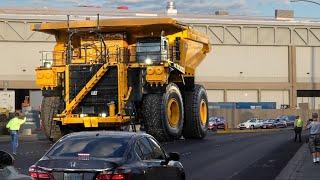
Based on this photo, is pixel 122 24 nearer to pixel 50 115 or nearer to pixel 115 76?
pixel 115 76

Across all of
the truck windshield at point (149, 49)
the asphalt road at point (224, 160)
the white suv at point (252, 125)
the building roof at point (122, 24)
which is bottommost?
the white suv at point (252, 125)

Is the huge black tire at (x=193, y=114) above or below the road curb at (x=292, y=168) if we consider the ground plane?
above

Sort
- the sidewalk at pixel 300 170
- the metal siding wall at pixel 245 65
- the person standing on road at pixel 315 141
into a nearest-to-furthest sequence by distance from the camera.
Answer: the sidewalk at pixel 300 170, the person standing on road at pixel 315 141, the metal siding wall at pixel 245 65

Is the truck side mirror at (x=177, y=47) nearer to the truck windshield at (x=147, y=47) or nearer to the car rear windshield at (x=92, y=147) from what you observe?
the truck windshield at (x=147, y=47)

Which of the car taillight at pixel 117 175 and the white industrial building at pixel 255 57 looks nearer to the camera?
the car taillight at pixel 117 175

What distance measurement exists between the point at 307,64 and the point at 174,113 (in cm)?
6722

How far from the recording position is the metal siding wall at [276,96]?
92150 millimetres

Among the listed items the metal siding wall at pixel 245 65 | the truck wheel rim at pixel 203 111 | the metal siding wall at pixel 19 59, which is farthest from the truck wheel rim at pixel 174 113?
the metal siding wall at pixel 245 65

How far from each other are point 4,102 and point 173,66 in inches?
→ 1086

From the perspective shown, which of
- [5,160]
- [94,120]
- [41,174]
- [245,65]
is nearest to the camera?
[5,160]

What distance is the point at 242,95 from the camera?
9231 cm

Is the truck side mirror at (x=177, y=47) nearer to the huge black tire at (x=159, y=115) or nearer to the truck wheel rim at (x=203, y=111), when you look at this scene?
the huge black tire at (x=159, y=115)

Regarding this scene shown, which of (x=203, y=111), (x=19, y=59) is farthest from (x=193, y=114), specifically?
(x=19, y=59)

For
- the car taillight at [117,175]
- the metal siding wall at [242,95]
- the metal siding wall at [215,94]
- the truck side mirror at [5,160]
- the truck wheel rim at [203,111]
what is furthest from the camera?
the metal siding wall at [242,95]
